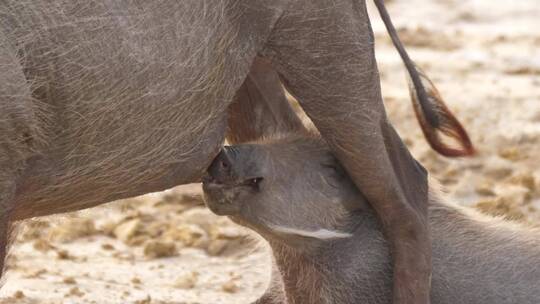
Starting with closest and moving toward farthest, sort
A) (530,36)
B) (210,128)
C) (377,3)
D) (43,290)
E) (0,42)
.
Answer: (0,42) → (210,128) → (377,3) → (43,290) → (530,36)

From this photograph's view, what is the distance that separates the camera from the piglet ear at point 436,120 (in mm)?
4141

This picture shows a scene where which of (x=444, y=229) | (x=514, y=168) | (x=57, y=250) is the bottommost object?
(x=514, y=168)

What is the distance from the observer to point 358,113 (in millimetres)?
3699

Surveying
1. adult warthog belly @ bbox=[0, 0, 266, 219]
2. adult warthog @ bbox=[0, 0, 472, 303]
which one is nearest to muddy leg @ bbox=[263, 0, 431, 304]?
adult warthog @ bbox=[0, 0, 472, 303]

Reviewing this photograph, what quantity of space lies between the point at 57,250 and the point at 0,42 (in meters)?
2.01

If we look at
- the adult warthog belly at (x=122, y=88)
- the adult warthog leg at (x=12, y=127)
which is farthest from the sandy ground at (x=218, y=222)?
the adult warthog leg at (x=12, y=127)

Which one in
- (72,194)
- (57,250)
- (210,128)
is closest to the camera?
(72,194)

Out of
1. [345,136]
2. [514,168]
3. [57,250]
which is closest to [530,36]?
[514,168]

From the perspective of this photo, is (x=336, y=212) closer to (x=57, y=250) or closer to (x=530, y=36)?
(x=57, y=250)

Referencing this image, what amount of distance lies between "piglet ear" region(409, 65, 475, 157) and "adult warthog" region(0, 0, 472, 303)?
0.49 ft

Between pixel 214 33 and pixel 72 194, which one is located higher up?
pixel 214 33

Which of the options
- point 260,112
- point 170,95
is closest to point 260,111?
point 260,112

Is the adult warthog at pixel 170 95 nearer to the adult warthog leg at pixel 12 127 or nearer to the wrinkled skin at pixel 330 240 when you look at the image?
the adult warthog leg at pixel 12 127

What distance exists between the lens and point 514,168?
5.61 m
